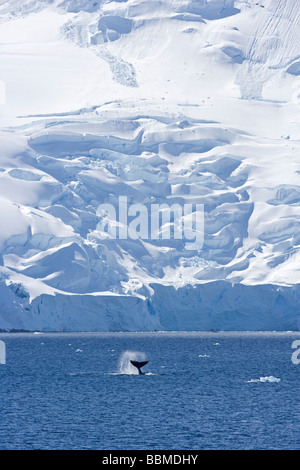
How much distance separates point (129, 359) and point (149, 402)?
116ft

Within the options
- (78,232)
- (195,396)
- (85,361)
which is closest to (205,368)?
(85,361)

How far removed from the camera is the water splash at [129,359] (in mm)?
96875

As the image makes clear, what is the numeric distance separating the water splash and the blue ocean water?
0.21m

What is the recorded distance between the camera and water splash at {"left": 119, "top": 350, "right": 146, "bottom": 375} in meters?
96.9

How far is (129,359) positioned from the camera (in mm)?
105688

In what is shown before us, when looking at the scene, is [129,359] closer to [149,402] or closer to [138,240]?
[149,402]

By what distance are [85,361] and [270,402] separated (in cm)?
3982

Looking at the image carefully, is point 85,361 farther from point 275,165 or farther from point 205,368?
point 275,165

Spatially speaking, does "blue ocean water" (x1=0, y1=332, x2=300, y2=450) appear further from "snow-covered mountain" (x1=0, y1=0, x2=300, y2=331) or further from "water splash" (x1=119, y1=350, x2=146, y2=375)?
"snow-covered mountain" (x1=0, y1=0, x2=300, y2=331)

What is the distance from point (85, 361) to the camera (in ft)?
353

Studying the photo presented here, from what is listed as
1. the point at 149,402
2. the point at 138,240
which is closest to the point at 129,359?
the point at 149,402

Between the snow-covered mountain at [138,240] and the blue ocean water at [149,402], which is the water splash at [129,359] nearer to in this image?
the blue ocean water at [149,402]

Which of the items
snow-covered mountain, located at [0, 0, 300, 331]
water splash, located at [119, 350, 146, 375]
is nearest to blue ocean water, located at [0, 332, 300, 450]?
water splash, located at [119, 350, 146, 375]
